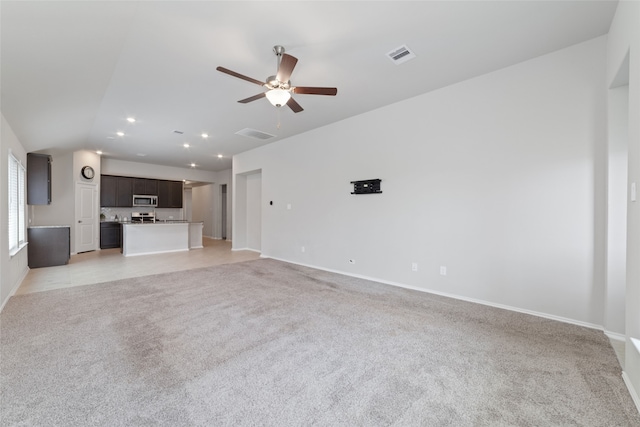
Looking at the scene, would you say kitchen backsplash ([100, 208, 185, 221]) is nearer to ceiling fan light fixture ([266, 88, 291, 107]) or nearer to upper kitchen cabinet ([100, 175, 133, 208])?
upper kitchen cabinet ([100, 175, 133, 208])

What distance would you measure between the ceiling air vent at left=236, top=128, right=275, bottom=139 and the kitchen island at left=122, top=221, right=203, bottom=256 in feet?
12.1

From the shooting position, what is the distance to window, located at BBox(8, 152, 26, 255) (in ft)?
12.6

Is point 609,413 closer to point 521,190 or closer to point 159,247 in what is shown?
point 521,190

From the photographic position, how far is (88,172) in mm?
7289

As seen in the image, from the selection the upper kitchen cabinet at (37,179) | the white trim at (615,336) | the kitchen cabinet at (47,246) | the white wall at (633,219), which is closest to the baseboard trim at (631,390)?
the white wall at (633,219)

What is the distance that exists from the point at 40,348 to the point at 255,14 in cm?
337

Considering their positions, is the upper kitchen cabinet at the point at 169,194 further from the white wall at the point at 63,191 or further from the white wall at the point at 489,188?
the white wall at the point at 489,188

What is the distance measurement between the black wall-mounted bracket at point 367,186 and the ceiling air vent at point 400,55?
1.78 meters

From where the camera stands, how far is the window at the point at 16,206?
385 cm

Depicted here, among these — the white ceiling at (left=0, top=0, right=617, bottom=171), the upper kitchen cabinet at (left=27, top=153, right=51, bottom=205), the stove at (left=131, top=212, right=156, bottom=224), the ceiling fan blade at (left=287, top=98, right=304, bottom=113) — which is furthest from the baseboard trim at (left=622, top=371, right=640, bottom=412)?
the stove at (left=131, top=212, right=156, bottom=224)

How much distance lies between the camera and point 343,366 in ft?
6.38

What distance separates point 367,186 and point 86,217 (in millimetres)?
7975

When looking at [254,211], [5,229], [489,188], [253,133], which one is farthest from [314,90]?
[254,211]

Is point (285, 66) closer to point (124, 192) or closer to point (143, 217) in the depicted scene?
point (124, 192)
